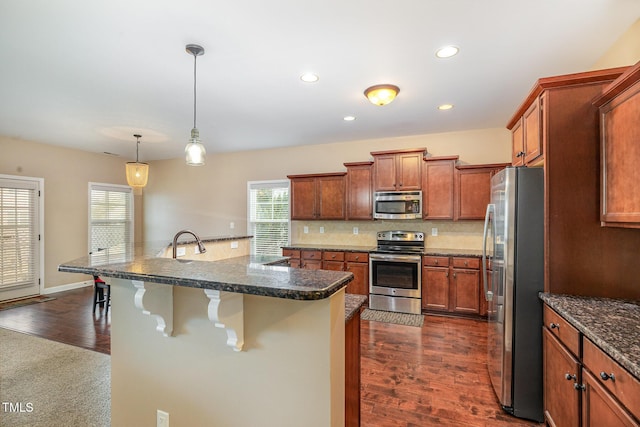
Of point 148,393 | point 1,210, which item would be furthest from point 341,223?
point 1,210

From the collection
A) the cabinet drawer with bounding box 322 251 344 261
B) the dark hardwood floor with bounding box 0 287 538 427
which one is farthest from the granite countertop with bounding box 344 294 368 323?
the cabinet drawer with bounding box 322 251 344 261

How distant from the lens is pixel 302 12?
1.94m

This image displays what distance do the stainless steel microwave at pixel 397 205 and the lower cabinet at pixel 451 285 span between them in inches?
28.4

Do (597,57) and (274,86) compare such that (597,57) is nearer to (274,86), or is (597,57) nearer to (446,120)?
(446,120)

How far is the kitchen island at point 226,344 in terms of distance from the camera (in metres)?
1.19

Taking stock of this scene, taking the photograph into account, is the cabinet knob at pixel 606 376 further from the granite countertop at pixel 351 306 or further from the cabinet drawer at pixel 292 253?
the cabinet drawer at pixel 292 253

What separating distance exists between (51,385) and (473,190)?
514 centimetres

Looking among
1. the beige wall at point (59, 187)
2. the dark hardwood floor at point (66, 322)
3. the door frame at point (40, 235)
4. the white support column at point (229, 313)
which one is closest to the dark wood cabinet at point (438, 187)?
the white support column at point (229, 313)

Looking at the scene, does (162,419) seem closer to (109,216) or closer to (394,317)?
(394,317)

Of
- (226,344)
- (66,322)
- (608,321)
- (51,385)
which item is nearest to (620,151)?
(608,321)

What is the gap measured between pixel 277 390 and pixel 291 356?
0.58 ft

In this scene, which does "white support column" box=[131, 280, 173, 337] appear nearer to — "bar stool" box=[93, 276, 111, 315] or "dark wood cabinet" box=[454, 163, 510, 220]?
"bar stool" box=[93, 276, 111, 315]

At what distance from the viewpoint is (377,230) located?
5.15m

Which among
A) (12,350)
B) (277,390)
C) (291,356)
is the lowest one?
(12,350)
